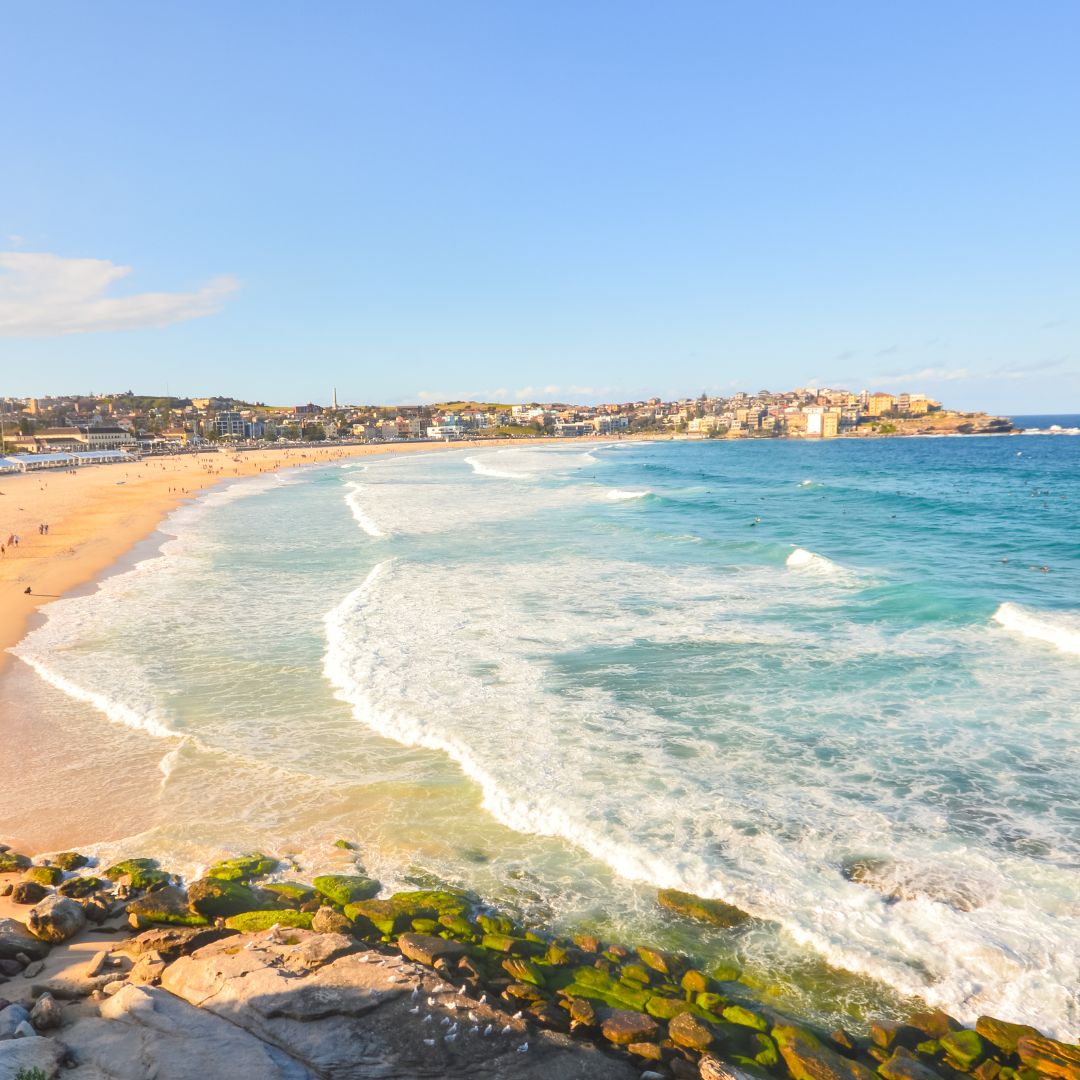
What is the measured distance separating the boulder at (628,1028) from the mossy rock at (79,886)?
523 cm

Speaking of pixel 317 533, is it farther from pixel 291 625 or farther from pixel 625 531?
pixel 291 625

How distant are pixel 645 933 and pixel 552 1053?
1.89 meters

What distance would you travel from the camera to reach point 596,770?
10.3 metres

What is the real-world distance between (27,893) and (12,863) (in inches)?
32.9

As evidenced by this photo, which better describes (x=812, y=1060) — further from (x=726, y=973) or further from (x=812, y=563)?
(x=812, y=563)

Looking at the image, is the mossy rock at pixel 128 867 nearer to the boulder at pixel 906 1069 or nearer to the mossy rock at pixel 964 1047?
the boulder at pixel 906 1069

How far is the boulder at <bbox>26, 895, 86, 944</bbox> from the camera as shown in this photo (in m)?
6.79

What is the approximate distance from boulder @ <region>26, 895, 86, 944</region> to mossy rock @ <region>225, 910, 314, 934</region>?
1.36 metres

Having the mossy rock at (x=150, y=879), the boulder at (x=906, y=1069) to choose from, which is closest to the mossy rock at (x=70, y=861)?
the mossy rock at (x=150, y=879)

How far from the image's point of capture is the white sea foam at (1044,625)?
15.5m

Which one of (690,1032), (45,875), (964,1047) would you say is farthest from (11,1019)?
(964,1047)

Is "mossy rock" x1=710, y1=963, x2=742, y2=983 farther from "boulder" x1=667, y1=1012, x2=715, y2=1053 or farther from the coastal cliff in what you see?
"boulder" x1=667, y1=1012, x2=715, y2=1053

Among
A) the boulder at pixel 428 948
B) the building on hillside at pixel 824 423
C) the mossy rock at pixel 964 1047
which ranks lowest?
the mossy rock at pixel 964 1047

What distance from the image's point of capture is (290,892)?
7430 mm
